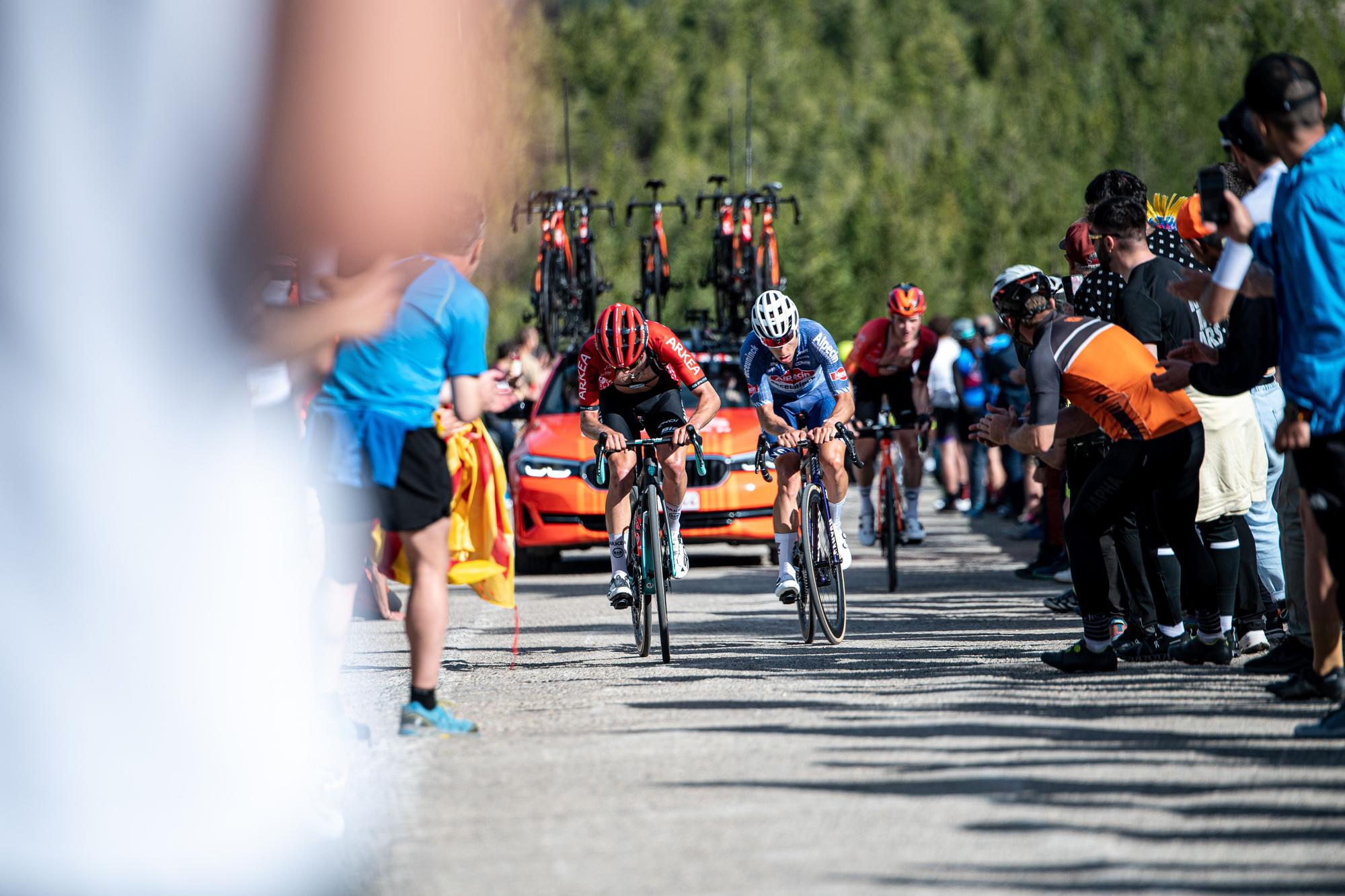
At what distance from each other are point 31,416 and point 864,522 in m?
9.93

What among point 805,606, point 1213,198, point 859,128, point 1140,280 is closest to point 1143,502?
point 1140,280

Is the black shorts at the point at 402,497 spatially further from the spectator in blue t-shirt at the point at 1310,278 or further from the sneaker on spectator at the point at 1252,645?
the sneaker on spectator at the point at 1252,645

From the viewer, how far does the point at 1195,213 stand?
346 inches

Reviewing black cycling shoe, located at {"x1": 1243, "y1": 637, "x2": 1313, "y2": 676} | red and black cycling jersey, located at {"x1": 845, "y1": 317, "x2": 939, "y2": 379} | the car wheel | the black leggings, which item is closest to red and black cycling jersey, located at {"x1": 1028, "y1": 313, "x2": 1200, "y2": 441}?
the black leggings

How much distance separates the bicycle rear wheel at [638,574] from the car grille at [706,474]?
4.93 meters

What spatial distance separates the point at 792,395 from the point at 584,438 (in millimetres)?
4193

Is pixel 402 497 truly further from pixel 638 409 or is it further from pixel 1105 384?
pixel 638 409

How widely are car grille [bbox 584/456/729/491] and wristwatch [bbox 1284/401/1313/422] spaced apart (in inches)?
336

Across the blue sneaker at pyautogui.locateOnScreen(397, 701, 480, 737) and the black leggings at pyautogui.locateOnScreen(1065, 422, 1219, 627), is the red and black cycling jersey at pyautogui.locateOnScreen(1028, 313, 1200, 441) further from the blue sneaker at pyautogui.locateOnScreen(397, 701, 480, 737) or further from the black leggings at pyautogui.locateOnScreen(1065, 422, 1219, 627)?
the blue sneaker at pyautogui.locateOnScreen(397, 701, 480, 737)

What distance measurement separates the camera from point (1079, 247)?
1022 cm

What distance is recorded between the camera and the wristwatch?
6.49m

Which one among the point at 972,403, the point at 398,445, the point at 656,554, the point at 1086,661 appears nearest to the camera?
the point at 398,445

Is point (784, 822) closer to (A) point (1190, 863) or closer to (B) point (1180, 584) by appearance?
(A) point (1190, 863)

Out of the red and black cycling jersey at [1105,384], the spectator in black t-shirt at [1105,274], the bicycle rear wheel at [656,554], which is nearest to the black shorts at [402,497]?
the bicycle rear wheel at [656,554]
